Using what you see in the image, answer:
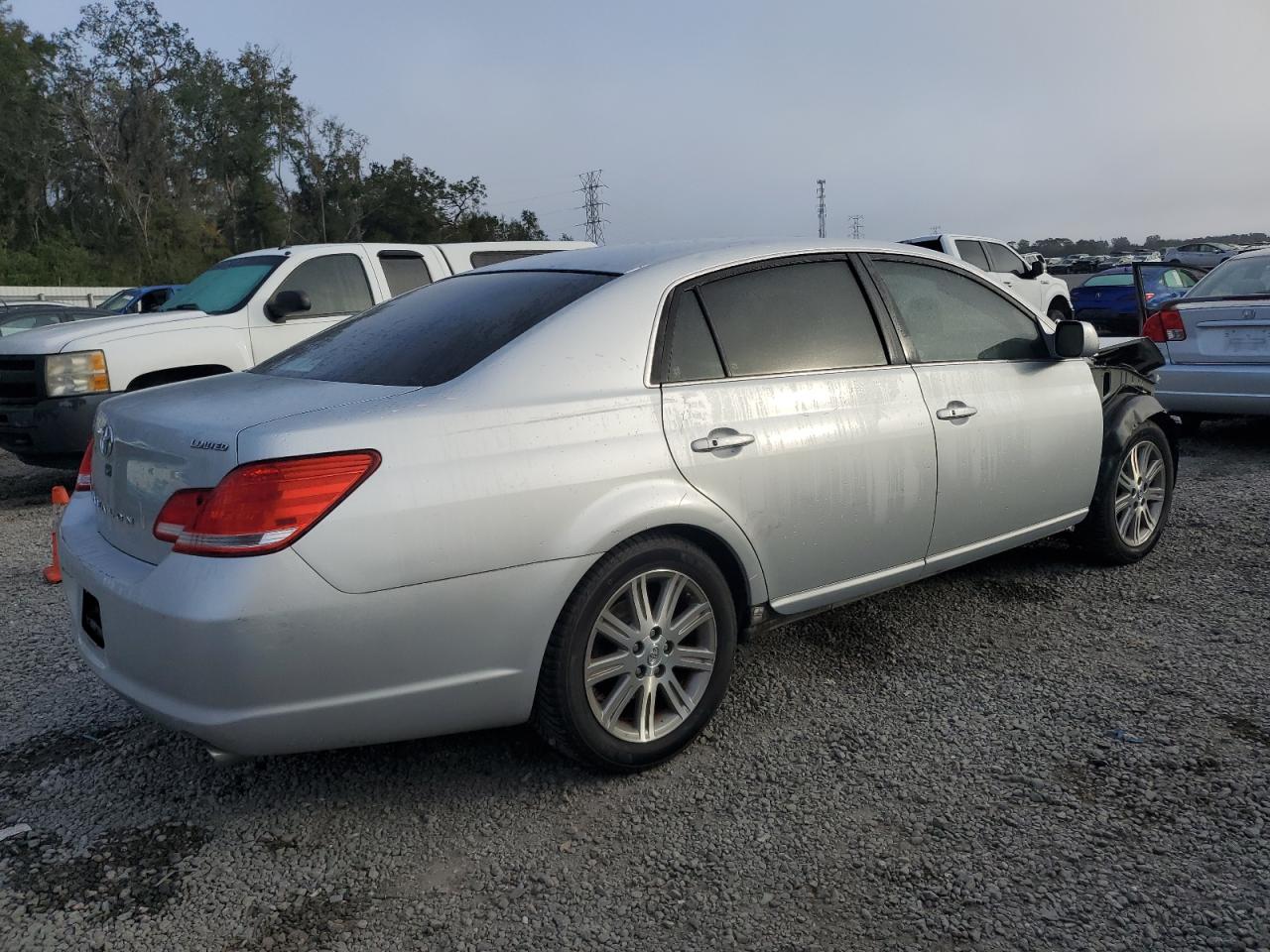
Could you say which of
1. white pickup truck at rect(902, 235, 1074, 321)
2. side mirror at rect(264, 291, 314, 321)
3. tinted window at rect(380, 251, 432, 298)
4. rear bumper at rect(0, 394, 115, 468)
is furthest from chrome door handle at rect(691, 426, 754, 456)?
white pickup truck at rect(902, 235, 1074, 321)

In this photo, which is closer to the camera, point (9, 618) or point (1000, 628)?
point (1000, 628)

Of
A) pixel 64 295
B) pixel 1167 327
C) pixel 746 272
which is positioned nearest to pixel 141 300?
pixel 1167 327

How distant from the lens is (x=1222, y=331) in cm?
782

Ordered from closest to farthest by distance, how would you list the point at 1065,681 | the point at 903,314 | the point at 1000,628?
the point at 1065,681 → the point at 903,314 → the point at 1000,628

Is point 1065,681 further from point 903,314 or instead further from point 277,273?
point 277,273

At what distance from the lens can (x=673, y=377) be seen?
3250 millimetres

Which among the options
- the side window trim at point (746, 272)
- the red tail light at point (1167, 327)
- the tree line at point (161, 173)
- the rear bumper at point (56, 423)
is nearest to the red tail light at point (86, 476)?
the side window trim at point (746, 272)

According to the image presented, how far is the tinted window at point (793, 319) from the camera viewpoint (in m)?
3.47

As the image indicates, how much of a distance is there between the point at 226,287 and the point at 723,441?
631cm

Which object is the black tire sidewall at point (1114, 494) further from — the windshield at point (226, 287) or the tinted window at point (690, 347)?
the windshield at point (226, 287)

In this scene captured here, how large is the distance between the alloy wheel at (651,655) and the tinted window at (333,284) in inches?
230

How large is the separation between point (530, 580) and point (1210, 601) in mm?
3329

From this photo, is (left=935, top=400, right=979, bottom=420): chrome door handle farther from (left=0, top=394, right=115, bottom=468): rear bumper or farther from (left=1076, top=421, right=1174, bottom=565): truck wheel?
(left=0, top=394, right=115, bottom=468): rear bumper

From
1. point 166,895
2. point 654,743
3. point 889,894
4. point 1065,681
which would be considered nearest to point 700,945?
point 889,894
